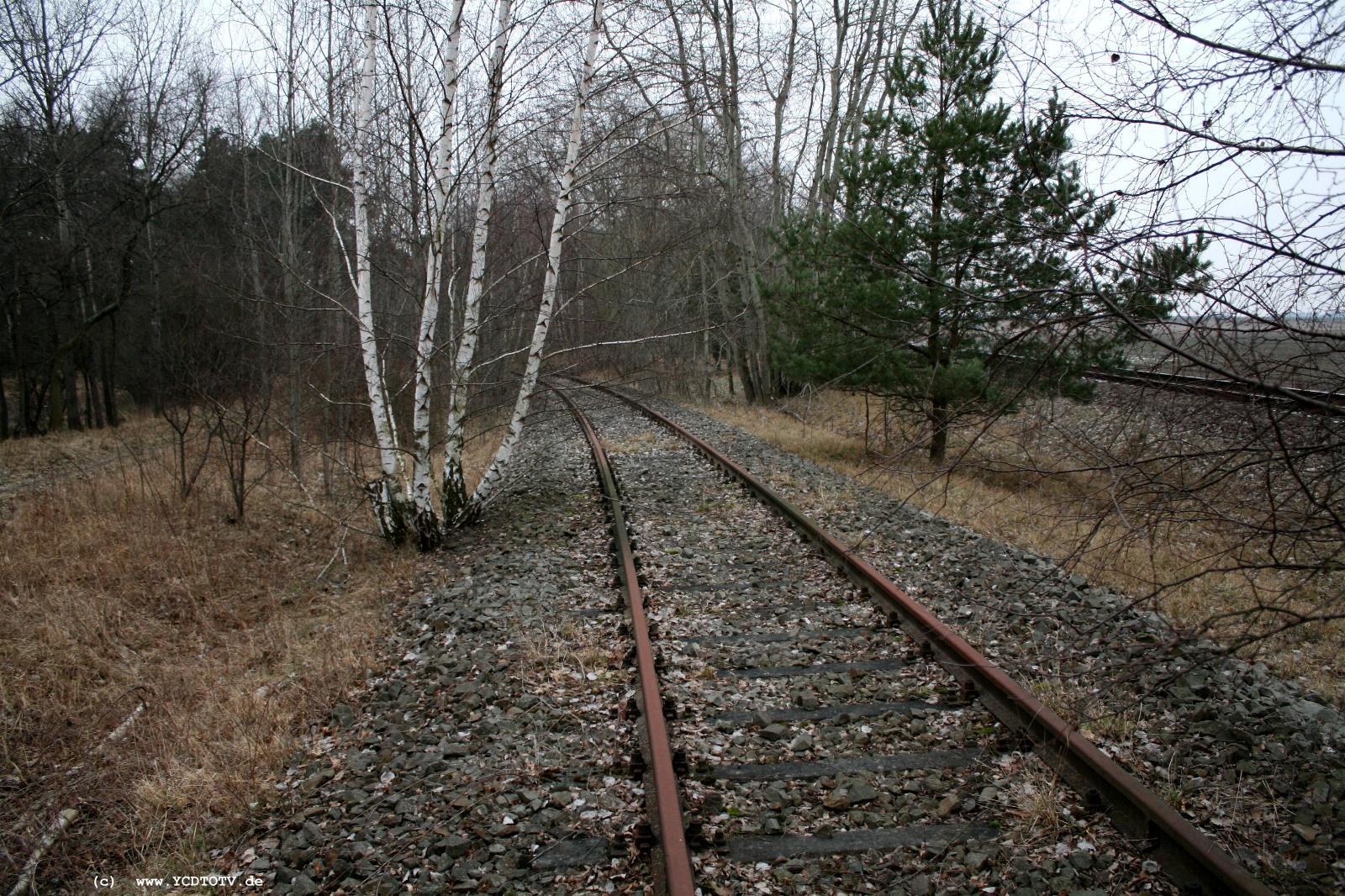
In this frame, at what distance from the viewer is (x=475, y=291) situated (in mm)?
8289

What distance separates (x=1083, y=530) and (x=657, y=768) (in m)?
6.41

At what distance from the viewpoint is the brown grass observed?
3779mm

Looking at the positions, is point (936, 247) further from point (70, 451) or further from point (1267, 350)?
point (70, 451)

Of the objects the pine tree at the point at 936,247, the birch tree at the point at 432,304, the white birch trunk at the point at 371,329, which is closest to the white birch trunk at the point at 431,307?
the birch tree at the point at 432,304

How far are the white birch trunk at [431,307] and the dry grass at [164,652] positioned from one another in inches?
20.5

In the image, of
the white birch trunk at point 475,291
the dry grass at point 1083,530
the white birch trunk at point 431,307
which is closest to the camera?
the dry grass at point 1083,530

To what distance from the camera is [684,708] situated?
4262 mm

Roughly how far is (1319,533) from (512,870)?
121 inches

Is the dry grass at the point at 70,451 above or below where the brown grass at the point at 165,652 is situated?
above

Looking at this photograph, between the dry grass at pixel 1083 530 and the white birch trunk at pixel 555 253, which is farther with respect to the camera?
the white birch trunk at pixel 555 253

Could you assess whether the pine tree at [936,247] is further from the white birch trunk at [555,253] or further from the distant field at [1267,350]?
the white birch trunk at [555,253]

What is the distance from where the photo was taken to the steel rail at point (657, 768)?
2898 millimetres

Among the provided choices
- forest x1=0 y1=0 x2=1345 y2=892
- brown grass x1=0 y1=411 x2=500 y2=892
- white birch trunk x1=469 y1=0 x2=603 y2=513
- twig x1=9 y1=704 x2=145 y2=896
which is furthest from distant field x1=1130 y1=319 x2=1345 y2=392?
white birch trunk x1=469 y1=0 x2=603 y2=513

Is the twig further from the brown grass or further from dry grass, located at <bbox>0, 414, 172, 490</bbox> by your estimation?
dry grass, located at <bbox>0, 414, 172, 490</bbox>
